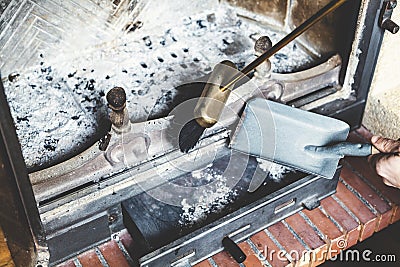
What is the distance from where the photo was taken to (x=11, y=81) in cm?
140

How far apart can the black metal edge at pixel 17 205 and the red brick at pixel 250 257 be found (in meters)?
0.42

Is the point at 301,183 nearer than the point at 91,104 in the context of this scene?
Yes

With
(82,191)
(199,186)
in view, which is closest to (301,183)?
(199,186)

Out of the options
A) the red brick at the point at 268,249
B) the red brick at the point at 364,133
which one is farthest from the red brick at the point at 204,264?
the red brick at the point at 364,133

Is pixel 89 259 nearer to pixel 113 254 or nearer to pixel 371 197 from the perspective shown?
pixel 113 254

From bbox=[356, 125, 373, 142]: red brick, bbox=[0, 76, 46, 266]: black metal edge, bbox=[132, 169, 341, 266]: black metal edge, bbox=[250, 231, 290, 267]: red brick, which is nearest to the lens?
bbox=[0, 76, 46, 266]: black metal edge

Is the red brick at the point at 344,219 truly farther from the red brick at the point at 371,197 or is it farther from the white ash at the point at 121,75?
the white ash at the point at 121,75

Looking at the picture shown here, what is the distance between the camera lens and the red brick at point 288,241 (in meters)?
1.23

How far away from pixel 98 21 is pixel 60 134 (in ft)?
1.06

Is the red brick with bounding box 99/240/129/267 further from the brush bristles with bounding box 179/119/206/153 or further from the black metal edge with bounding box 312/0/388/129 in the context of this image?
the black metal edge with bounding box 312/0/388/129

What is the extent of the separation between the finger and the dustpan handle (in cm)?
2

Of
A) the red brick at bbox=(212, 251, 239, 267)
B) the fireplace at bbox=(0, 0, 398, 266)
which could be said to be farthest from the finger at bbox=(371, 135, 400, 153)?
the red brick at bbox=(212, 251, 239, 267)

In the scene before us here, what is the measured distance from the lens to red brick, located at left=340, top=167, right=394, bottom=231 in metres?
1.32

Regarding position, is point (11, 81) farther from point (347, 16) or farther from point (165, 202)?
point (347, 16)
